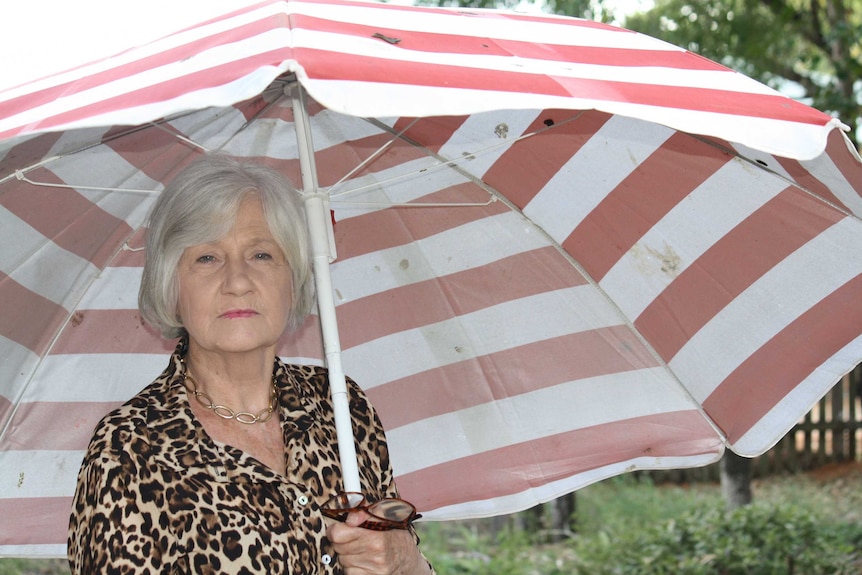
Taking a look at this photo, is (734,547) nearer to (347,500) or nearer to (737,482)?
(737,482)

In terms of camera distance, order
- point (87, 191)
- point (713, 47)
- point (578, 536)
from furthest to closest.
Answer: point (578, 536) → point (713, 47) → point (87, 191)

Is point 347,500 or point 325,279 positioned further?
point 325,279

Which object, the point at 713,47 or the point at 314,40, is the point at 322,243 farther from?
the point at 713,47

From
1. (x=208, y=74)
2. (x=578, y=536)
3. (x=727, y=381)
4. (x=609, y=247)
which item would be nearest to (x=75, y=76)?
(x=208, y=74)

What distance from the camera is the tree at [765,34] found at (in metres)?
7.07

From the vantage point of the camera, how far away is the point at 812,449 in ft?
39.9

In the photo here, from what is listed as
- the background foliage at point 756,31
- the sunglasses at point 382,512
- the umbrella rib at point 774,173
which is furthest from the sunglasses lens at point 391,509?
the background foliage at point 756,31

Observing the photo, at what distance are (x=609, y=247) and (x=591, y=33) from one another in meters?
0.74

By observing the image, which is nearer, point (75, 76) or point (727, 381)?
point (75, 76)

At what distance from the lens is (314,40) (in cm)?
168

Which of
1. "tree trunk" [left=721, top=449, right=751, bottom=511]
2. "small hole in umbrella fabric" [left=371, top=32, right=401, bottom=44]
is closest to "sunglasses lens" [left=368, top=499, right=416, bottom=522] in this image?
"small hole in umbrella fabric" [left=371, top=32, right=401, bottom=44]

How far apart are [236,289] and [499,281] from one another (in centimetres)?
87

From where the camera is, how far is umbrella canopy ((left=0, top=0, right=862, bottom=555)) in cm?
248

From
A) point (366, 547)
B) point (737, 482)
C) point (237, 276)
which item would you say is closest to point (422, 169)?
point (237, 276)
